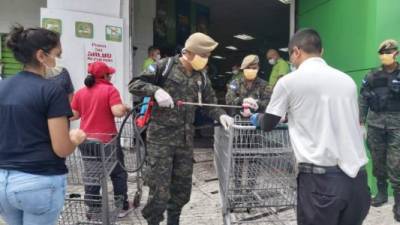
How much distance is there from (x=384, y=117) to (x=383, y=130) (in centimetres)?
15

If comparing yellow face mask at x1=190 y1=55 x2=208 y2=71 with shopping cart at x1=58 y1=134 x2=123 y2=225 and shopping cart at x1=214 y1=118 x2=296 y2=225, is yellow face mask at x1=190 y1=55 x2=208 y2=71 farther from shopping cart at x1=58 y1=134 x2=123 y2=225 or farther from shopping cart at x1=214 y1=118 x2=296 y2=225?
shopping cart at x1=58 y1=134 x2=123 y2=225

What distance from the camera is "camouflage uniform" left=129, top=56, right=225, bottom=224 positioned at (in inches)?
143

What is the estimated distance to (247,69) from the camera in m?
5.05

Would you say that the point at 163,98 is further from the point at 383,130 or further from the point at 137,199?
the point at 383,130

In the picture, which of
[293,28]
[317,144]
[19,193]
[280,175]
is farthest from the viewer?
[293,28]

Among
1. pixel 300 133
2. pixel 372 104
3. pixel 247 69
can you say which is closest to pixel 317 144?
pixel 300 133

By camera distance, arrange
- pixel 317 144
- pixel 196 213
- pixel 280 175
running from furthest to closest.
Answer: pixel 196 213
pixel 280 175
pixel 317 144

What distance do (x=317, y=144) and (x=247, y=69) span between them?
8.73 feet

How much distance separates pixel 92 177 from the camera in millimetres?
3447

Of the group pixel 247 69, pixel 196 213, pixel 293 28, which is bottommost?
pixel 196 213

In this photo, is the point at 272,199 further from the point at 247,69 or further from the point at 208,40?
the point at 247,69

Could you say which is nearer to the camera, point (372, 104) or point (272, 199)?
point (272, 199)

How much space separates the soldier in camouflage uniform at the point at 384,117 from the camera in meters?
4.91

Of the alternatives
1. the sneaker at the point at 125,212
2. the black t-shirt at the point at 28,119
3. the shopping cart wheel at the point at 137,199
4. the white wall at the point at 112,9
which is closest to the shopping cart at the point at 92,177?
the sneaker at the point at 125,212
